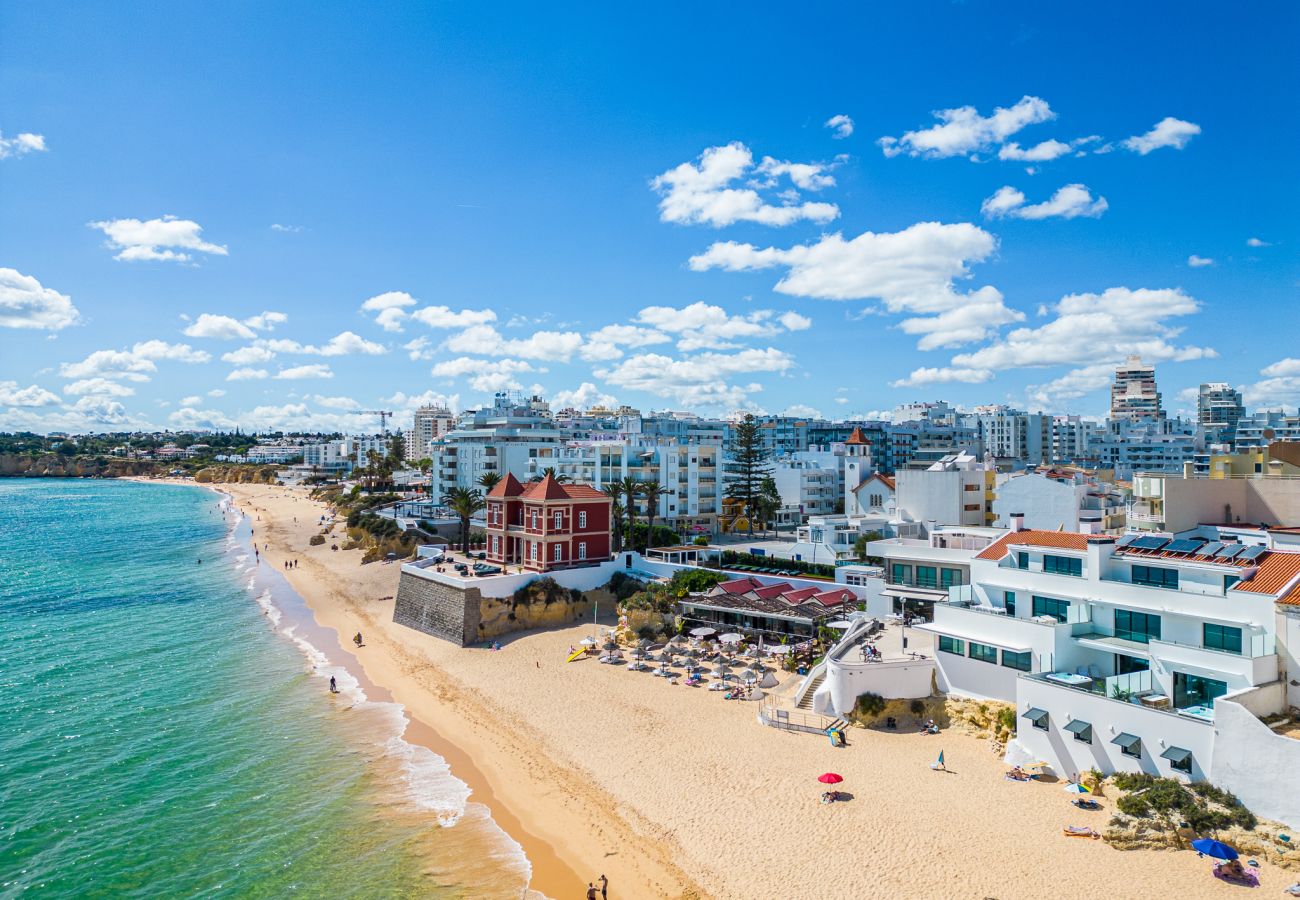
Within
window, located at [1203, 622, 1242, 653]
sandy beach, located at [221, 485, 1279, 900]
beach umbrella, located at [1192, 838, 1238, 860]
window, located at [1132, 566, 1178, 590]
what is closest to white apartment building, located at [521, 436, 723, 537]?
sandy beach, located at [221, 485, 1279, 900]

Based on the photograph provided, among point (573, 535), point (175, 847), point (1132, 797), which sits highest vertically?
point (573, 535)

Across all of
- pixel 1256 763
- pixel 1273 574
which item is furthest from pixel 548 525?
pixel 1256 763

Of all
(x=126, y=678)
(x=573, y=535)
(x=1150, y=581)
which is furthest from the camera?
(x=573, y=535)

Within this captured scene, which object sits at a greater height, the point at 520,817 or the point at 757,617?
the point at 757,617

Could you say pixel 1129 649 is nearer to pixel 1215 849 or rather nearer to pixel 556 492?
pixel 1215 849

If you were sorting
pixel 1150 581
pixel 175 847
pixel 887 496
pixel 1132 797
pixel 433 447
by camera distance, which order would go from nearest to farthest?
1. pixel 1132 797
2. pixel 175 847
3. pixel 1150 581
4. pixel 887 496
5. pixel 433 447

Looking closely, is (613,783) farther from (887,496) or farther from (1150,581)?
(887,496)

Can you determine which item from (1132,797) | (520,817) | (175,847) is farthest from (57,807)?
(1132,797)
